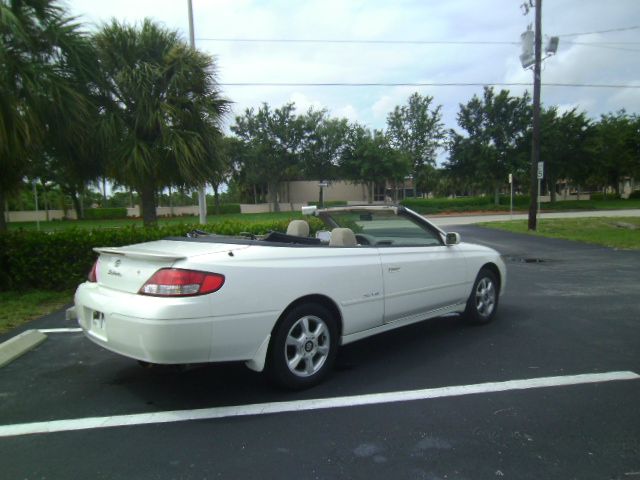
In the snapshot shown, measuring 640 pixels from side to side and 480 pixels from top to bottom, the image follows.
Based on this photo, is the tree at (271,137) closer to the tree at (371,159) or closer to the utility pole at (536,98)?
the tree at (371,159)

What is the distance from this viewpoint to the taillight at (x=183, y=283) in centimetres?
300

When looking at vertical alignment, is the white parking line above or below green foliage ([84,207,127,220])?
below

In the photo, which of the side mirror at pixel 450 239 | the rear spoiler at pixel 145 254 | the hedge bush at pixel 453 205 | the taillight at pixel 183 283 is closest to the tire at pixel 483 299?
the side mirror at pixel 450 239

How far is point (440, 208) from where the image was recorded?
1590 inches

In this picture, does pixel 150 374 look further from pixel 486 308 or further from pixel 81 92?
pixel 81 92

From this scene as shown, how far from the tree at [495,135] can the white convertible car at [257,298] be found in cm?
3881

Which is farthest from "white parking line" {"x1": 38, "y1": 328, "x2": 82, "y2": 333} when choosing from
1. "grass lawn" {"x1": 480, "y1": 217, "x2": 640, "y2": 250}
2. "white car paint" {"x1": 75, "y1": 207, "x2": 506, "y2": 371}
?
"grass lawn" {"x1": 480, "y1": 217, "x2": 640, "y2": 250}

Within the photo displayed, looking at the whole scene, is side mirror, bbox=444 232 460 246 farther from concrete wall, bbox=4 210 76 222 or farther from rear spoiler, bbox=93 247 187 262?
concrete wall, bbox=4 210 76 222

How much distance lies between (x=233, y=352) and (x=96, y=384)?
1438mm

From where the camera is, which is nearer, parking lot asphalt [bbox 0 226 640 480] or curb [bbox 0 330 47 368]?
parking lot asphalt [bbox 0 226 640 480]

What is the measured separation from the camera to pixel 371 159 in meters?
42.5

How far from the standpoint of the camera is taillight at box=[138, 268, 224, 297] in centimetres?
300

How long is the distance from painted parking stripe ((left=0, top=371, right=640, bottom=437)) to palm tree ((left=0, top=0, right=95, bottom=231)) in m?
4.43

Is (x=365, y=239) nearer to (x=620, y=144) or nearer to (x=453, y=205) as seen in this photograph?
(x=453, y=205)
